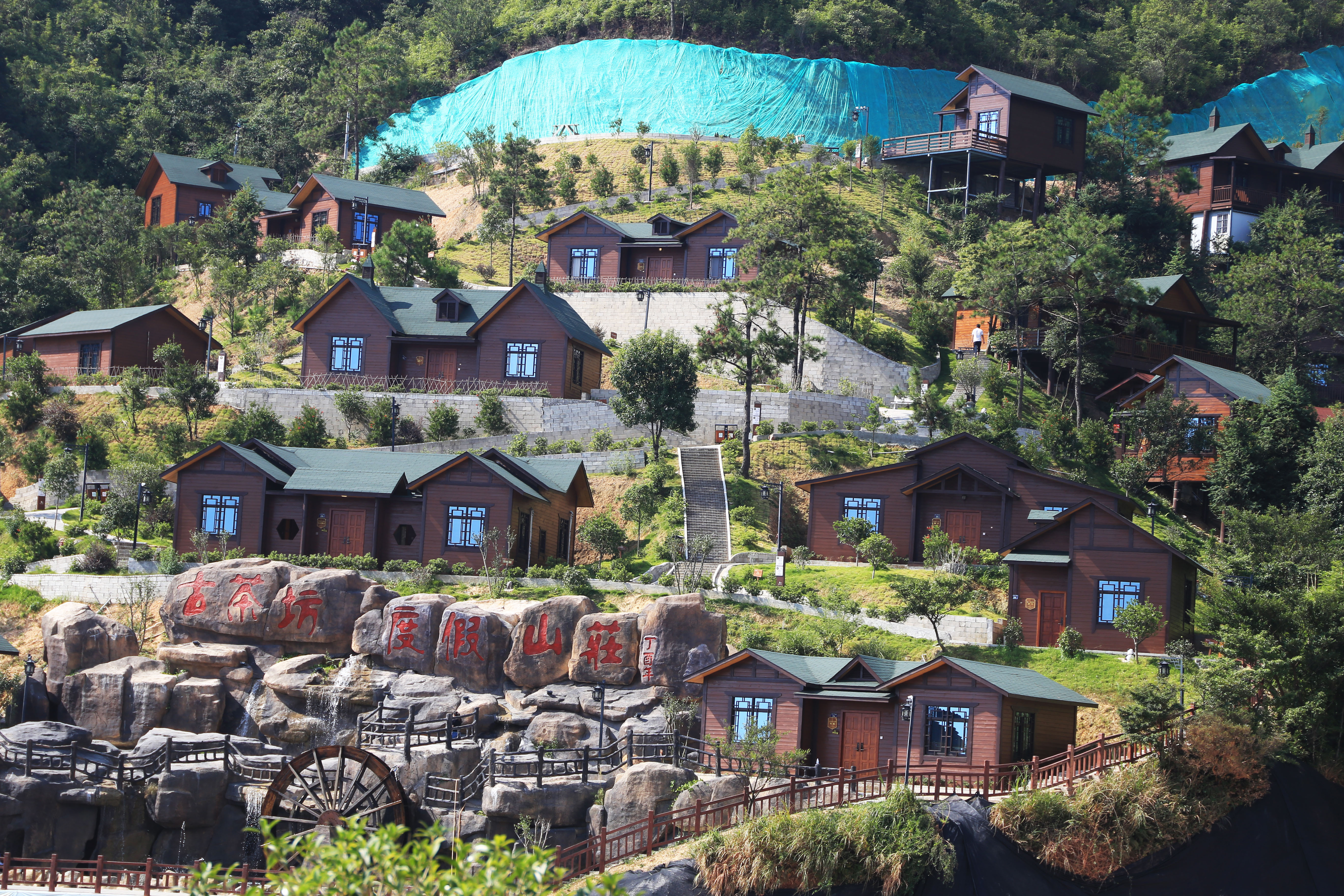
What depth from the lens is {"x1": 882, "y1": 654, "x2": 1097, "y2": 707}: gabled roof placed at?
34938 millimetres

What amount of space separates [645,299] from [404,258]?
1315 cm

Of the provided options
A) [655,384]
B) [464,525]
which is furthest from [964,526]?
[464,525]

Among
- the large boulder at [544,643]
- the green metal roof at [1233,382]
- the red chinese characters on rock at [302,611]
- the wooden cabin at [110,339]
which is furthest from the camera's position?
the wooden cabin at [110,339]

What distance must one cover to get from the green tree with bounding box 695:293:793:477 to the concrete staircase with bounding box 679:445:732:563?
1406mm

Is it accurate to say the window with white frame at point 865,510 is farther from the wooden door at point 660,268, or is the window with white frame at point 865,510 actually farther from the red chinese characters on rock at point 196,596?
the wooden door at point 660,268

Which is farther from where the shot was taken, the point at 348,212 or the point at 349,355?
the point at 348,212

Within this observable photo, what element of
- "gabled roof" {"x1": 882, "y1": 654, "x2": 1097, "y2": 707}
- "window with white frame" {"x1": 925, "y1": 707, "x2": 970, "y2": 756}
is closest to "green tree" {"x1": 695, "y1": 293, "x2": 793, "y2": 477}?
"gabled roof" {"x1": 882, "y1": 654, "x2": 1097, "y2": 707}

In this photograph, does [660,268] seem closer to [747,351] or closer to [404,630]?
[747,351]

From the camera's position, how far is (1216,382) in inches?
2330

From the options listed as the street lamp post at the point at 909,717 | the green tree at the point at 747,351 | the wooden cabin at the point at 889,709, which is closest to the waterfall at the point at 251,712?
the wooden cabin at the point at 889,709

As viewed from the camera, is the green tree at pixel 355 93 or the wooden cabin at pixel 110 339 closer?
the wooden cabin at pixel 110 339

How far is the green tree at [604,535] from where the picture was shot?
49.4m

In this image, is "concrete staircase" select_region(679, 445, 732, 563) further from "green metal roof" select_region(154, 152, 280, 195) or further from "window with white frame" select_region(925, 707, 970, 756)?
"green metal roof" select_region(154, 152, 280, 195)

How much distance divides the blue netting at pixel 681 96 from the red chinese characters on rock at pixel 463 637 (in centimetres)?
6081
